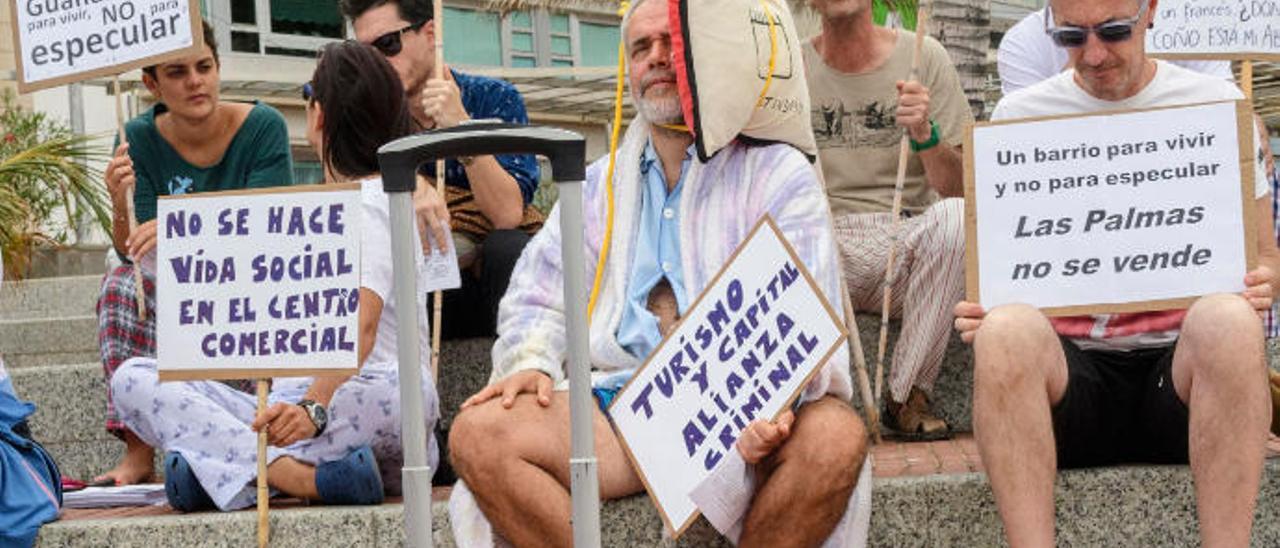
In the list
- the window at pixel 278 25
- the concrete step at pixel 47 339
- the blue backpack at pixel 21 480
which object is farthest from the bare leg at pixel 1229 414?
the window at pixel 278 25

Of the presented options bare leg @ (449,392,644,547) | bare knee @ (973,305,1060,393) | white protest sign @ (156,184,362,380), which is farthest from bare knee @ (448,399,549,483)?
bare knee @ (973,305,1060,393)

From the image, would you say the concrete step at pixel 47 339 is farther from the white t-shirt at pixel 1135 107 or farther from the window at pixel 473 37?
the window at pixel 473 37

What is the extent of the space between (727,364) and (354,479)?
1.20m

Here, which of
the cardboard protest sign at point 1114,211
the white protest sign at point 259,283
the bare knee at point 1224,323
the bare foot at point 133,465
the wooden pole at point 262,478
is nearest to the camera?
the bare knee at point 1224,323

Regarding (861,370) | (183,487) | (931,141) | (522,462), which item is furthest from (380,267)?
(931,141)

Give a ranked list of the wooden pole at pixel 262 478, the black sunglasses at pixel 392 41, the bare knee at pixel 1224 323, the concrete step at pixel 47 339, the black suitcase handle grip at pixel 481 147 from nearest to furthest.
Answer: the black suitcase handle grip at pixel 481 147 → the bare knee at pixel 1224 323 → the wooden pole at pixel 262 478 → the black sunglasses at pixel 392 41 → the concrete step at pixel 47 339

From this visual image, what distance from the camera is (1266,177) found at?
13.3 feet

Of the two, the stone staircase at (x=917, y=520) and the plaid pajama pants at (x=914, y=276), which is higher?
the plaid pajama pants at (x=914, y=276)

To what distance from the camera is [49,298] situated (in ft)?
33.4

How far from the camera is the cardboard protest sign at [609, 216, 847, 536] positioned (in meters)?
3.62

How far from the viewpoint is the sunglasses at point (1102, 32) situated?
394 cm

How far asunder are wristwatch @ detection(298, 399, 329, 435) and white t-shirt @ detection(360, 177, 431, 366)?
162 millimetres

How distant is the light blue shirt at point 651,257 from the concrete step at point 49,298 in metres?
6.36

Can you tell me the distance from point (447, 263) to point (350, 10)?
114 cm
